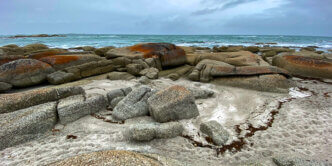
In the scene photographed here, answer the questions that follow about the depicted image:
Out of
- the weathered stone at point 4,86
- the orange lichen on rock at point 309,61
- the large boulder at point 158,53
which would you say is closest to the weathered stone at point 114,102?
the weathered stone at point 4,86

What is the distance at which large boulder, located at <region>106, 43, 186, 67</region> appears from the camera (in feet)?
29.2

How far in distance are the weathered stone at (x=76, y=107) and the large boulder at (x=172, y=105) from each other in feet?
4.62

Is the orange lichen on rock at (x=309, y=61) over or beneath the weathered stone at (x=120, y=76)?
over

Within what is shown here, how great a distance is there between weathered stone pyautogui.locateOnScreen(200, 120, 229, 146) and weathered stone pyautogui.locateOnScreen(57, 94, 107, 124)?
8.83 feet

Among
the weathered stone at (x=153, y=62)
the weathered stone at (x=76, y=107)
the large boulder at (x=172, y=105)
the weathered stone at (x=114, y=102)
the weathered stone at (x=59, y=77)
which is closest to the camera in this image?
the weathered stone at (x=76, y=107)

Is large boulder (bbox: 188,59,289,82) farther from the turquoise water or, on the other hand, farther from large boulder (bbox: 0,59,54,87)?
the turquoise water

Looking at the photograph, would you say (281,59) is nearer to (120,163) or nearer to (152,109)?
(152,109)

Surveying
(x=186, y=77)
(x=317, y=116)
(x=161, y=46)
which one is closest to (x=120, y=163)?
(x=317, y=116)

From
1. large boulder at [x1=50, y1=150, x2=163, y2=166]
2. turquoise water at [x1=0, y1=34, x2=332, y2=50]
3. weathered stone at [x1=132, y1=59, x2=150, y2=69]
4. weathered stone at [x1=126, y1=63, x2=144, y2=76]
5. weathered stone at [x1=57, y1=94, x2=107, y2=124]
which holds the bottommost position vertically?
weathered stone at [x1=57, y1=94, x2=107, y2=124]

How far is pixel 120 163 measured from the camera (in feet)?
5.67

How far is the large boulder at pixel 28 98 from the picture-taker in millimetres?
3478

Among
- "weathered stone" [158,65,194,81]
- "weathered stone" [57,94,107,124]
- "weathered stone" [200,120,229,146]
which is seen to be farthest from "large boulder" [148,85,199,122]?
"weathered stone" [158,65,194,81]

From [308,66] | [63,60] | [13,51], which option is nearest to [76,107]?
Result: [63,60]

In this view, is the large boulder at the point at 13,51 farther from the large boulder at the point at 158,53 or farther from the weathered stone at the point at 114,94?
the weathered stone at the point at 114,94
